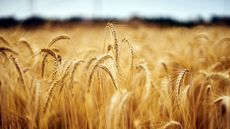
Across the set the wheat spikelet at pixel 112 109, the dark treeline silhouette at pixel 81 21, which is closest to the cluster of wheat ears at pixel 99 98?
the wheat spikelet at pixel 112 109

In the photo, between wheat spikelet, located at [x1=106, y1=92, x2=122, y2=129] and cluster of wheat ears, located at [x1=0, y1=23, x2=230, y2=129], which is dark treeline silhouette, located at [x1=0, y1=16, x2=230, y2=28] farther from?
wheat spikelet, located at [x1=106, y1=92, x2=122, y2=129]

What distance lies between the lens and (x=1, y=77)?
130cm

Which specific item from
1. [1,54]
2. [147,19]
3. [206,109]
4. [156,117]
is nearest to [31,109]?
[1,54]

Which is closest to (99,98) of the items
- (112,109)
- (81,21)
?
(112,109)

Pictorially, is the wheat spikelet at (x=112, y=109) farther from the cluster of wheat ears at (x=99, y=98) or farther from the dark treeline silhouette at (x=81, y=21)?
the dark treeline silhouette at (x=81, y=21)

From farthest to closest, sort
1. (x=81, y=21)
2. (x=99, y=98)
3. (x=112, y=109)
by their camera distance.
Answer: (x=81, y=21), (x=99, y=98), (x=112, y=109)

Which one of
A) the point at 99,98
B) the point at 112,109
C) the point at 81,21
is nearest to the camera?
the point at 112,109

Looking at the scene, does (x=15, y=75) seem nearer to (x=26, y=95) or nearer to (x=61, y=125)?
(x=26, y=95)

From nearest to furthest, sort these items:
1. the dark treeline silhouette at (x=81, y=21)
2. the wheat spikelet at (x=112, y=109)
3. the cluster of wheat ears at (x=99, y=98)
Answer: the wheat spikelet at (x=112, y=109), the cluster of wheat ears at (x=99, y=98), the dark treeline silhouette at (x=81, y=21)

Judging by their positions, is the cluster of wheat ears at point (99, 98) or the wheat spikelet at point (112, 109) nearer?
the wheat spikelet at point (112, 109)

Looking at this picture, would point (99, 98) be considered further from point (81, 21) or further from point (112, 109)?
point (81, 21)

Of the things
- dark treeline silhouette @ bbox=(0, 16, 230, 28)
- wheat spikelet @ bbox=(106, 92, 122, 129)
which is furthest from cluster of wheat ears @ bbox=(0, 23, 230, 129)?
dark treeline silhouette @ bbox=(0, 16, 230, 28)

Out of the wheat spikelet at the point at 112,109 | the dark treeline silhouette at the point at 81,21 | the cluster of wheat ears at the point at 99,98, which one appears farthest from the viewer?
the dark treeline silhouette at the point at 81,21

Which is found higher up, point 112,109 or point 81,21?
point 112,109
